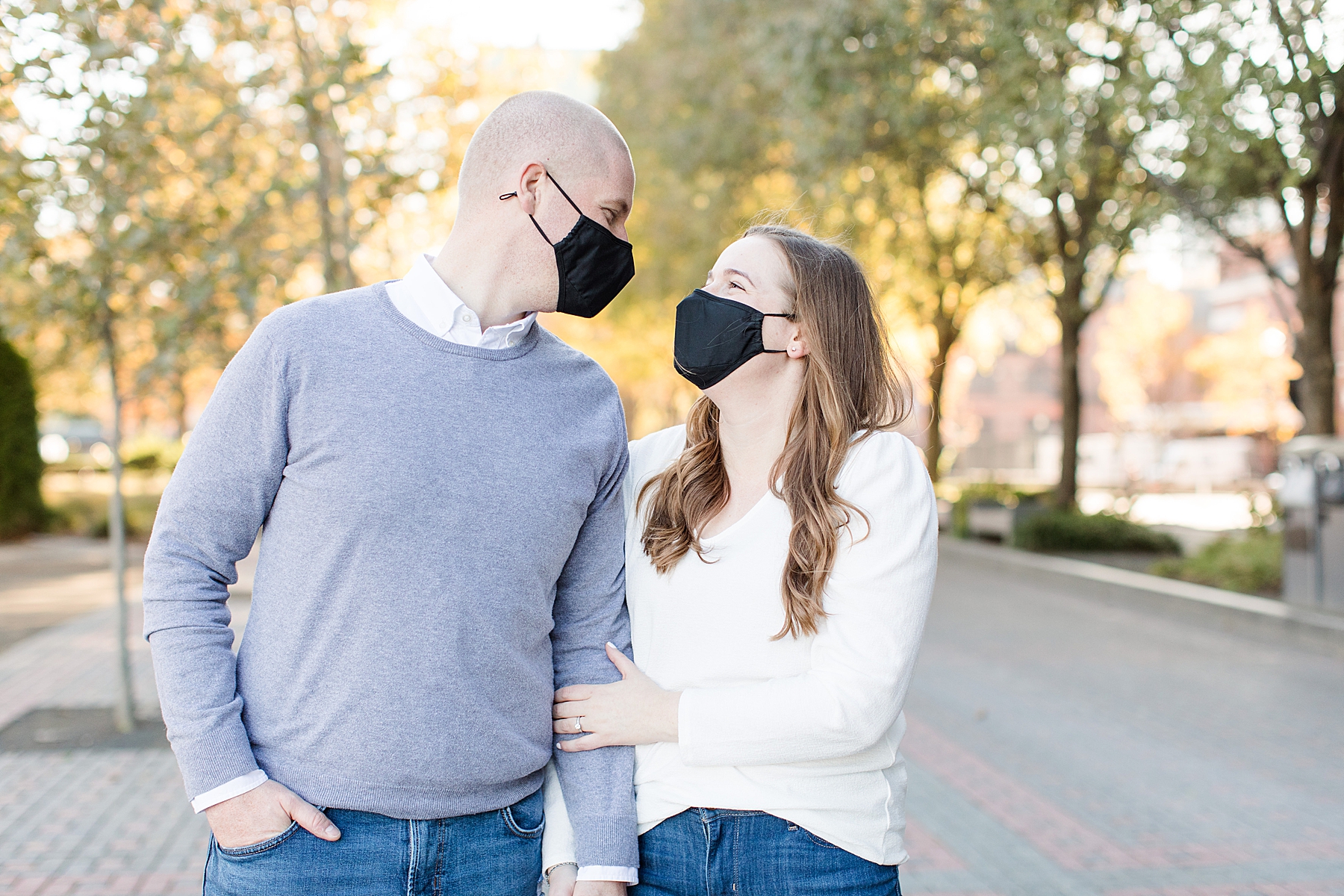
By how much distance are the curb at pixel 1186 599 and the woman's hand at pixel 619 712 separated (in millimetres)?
6016

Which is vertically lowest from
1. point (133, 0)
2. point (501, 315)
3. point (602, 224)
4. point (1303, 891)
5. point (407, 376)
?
point (1303, 891)

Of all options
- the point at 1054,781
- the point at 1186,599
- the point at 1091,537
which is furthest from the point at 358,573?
the point at 1091,537

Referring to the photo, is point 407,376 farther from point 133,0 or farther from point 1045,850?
point 133,0

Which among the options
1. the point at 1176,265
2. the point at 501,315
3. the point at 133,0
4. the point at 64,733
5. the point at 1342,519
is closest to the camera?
Answer: the point at 501,315

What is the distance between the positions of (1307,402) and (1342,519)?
2.52 metres

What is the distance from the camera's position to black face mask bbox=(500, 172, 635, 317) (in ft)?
6.81

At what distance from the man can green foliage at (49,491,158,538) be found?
17002 mm

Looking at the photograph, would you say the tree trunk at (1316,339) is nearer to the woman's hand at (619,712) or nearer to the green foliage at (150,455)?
the woman's hand at (619,712)

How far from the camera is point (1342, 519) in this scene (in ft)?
32.7

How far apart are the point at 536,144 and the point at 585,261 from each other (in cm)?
23

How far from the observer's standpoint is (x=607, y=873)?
6.32 feet

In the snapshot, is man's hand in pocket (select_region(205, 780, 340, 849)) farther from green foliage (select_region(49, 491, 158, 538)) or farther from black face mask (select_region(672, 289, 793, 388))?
green foliage (select_region(49, 491, 158, 538))

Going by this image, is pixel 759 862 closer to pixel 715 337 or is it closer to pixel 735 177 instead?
pixel 715 337

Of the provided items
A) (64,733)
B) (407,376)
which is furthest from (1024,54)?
(407,376)
